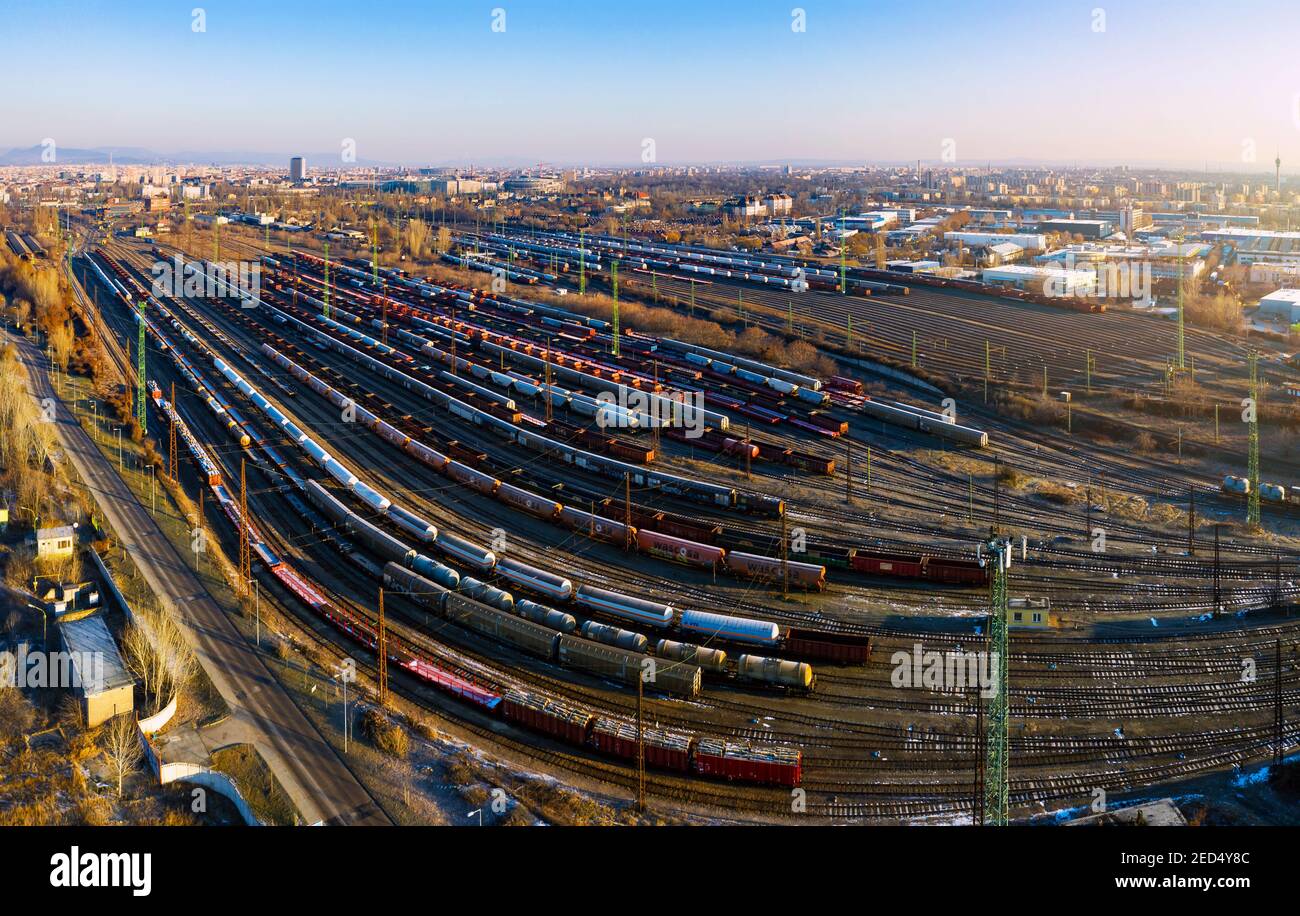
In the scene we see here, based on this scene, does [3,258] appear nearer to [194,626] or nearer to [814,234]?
[194,626]

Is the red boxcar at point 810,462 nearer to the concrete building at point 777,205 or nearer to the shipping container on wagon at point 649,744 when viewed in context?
the shipping container on wagon at point 649,744

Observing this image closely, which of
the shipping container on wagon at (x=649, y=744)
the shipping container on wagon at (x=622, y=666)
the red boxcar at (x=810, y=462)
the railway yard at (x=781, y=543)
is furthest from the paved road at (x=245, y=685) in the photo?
the red boxcar at (x=810, y=462)

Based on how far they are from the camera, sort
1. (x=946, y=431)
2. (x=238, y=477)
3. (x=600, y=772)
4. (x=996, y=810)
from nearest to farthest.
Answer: (x=996, y=810)
(x=600, y=772)
(x=238, y=477)
(x=946, y=431)

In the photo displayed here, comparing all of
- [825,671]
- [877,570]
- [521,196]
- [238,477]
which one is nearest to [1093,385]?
[877,570]

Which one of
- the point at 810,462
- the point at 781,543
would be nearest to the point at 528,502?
the point at 781,543

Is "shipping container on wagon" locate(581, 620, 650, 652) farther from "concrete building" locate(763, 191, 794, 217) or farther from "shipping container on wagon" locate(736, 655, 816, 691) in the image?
"concrete building" locate(763, 191, 794, 217)

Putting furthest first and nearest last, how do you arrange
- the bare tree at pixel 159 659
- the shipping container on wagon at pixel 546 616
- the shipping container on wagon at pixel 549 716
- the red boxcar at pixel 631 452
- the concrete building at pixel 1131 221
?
the concrete building at pixel 1131 221
the red boxcar at pixel 631 452
the shipping container on wagon at pixel 546 616
the bare tree at pixel 159 659
the shipping container on wagon at pixel 549 716
